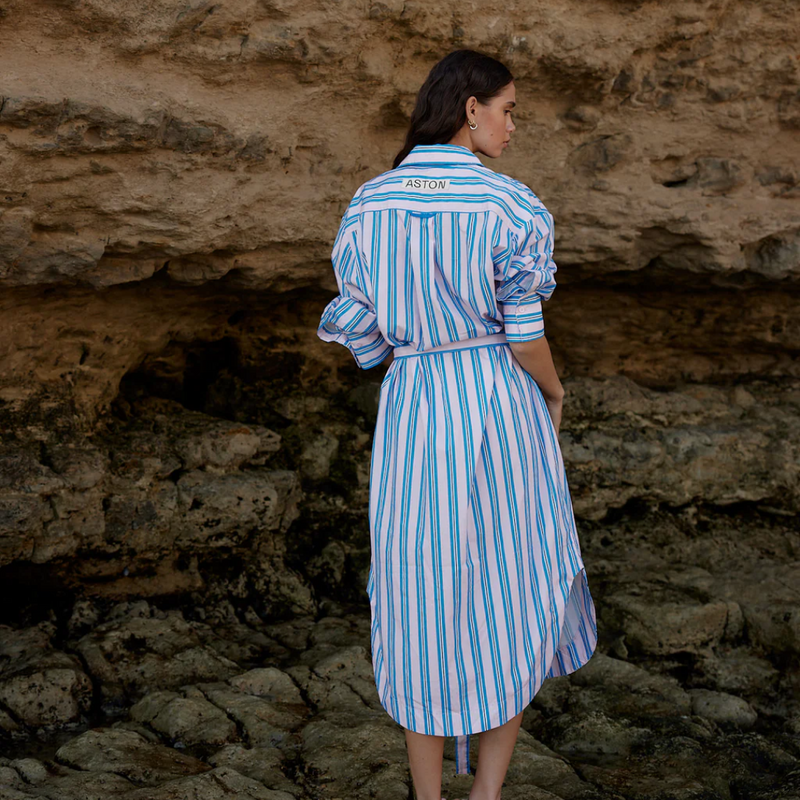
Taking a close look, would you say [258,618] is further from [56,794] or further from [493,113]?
[493,113]

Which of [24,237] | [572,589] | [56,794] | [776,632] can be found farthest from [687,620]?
[24,237]

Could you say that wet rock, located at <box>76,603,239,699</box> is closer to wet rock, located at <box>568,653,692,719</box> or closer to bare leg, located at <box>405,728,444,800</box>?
bare leg, located at <box>405,728,444,800</box>

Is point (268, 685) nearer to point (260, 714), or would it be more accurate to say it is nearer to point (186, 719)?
point (260, 714)

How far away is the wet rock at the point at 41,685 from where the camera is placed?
302cm

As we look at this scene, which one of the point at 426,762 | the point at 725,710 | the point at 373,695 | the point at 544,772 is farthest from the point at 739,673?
the point at 426,762

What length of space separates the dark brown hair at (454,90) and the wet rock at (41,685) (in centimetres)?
217

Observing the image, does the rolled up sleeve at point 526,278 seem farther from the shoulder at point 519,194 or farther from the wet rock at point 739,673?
the wet rock at point 739,673

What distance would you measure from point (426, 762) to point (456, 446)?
2.72 ft

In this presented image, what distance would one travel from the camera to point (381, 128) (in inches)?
141

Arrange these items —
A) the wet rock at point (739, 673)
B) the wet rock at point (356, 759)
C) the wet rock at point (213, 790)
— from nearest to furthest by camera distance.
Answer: the wet rock at point (213, 790), the wet rock at point (356, 759), the wet rock at point (739, 673)

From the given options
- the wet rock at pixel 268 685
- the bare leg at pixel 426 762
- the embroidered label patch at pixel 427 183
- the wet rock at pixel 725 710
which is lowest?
the wet rock at pixel 725 710

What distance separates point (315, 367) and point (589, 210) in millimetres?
1416

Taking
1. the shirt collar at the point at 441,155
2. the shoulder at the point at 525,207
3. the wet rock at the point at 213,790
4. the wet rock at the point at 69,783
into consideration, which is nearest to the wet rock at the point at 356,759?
the wet rock at the point at 213,790

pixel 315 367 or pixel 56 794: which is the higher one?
pixel 315 367
